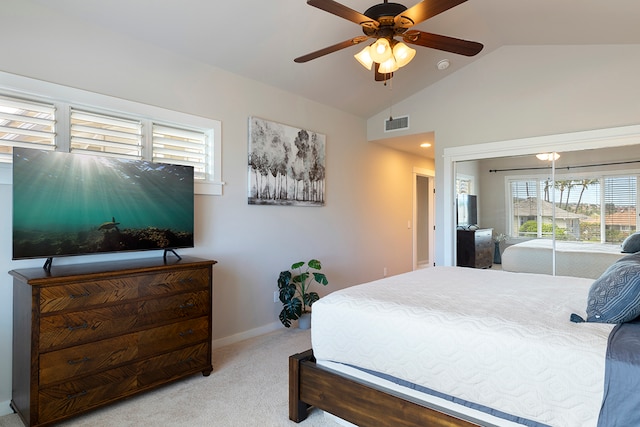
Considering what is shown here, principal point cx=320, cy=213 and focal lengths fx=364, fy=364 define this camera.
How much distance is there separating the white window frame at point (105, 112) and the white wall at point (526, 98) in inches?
108

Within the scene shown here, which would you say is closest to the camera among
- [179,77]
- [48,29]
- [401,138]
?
[48,29]

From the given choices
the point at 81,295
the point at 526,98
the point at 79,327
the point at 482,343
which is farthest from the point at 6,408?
the point at 526,98

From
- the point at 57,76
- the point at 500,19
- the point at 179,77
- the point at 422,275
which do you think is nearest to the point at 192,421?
the point at 422,275

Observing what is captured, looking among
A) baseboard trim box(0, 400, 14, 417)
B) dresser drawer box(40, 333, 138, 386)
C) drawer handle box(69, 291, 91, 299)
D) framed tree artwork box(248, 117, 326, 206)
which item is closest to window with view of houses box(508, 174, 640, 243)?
framed tree artwork box(248, 117, 326, 206)

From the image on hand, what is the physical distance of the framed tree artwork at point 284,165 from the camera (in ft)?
12.4

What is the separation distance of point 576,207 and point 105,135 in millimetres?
Answer: 4555

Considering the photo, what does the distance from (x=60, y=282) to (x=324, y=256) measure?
2.98 m

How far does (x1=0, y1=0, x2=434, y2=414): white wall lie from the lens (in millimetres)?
2430

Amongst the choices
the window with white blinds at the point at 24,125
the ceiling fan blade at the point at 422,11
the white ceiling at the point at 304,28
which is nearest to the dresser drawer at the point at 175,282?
the window with white blinds at the point at 24,125

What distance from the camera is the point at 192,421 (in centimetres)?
222

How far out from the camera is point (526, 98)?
4059mm

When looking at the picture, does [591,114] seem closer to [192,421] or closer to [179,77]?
[179,77]

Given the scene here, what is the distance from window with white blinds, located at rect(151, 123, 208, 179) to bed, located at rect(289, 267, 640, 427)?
191 centimetres

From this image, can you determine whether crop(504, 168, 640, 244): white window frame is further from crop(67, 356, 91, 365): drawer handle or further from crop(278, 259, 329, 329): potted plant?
crop(67, 356, 91, 365): drawer handle
